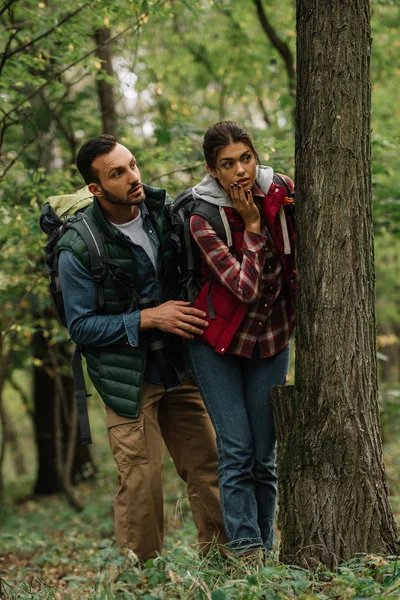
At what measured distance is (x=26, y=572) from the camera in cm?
559

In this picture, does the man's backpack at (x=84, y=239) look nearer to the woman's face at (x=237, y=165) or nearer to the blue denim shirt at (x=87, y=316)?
the blue denim shirt at (x=87, y=316)

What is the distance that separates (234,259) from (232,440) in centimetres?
101

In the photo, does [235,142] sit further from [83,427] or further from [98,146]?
[83,427]

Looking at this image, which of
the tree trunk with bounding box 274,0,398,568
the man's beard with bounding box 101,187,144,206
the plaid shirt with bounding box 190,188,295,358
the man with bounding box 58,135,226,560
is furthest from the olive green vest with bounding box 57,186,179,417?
the tree trunk with bounding box 274,0,398,568

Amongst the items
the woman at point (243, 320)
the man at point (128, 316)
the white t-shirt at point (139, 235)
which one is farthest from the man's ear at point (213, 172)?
the white t-shirt at point (139, 235)

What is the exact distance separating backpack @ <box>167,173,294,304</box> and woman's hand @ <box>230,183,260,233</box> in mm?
119

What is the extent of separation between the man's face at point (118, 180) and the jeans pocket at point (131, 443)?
1295 mm

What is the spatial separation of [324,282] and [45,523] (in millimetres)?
7297

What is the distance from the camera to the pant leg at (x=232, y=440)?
143 inches

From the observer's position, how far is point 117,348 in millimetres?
3906

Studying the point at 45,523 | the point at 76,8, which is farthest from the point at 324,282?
the point at 45,523

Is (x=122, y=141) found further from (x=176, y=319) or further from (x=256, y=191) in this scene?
(x=176, y=319)

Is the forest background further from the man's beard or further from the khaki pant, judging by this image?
the man's beard

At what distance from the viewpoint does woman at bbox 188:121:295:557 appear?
3.56 metres
